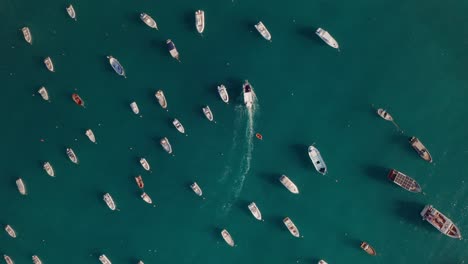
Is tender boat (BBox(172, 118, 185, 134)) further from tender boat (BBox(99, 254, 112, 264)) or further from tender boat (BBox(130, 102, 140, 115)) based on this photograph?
tender boat (BBox(99, 254, 112, 264))

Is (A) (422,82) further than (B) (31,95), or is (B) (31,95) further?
(B) (31,95)

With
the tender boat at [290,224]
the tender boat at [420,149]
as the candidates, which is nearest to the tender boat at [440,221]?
the tender boat at [420,149]

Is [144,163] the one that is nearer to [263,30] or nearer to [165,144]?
[165,144]

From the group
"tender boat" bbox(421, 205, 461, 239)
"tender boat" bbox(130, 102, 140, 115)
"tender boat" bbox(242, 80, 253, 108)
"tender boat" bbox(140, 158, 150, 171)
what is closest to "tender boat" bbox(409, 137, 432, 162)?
"tender boat" bbox(421, 205, 461, 239)

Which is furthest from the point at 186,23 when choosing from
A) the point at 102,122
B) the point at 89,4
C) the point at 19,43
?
the point at 19,43

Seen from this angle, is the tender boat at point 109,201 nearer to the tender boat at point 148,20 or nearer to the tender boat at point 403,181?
the tender boat at point 148,20

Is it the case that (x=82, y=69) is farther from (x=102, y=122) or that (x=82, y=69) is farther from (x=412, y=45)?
(x=412, y=45)
